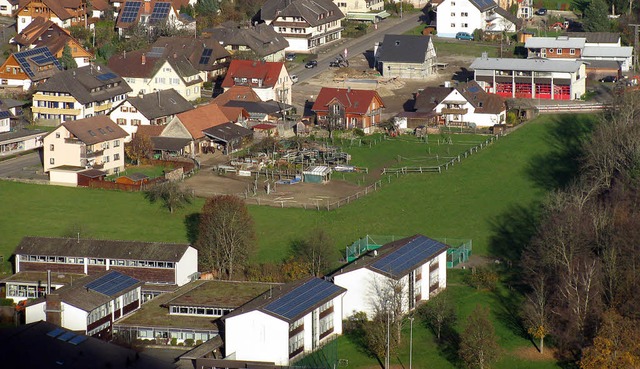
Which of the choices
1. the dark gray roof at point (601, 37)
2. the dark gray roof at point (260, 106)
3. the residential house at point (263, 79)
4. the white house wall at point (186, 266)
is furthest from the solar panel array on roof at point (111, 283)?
the dark gray roof at point (601, 37)

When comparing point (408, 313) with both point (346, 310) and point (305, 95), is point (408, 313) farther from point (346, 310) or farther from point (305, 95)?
point (305, 95)

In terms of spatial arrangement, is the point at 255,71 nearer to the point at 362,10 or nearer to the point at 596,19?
the point at 362,10

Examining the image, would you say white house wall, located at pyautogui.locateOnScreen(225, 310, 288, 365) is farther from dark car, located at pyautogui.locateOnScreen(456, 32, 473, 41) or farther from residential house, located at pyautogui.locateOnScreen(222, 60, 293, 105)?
dark car, located at pyautogui.locateOnScreen(456, 32, 473, 41)

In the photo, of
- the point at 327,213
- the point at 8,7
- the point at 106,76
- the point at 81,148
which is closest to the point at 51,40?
the point at 106,76

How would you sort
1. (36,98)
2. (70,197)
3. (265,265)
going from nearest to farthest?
(265,265), (70,197), (36,98)

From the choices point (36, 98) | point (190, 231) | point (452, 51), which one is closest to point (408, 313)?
point (190, 231)
